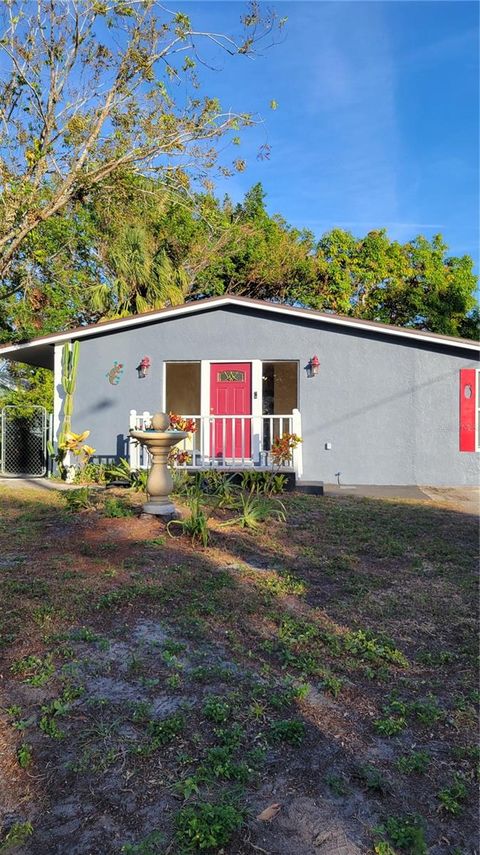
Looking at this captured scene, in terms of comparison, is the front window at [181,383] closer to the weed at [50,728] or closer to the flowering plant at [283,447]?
the flowering plant at [283,447]

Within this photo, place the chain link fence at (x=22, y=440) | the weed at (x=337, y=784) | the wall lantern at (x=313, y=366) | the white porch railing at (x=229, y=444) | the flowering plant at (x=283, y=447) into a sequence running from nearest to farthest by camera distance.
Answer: the weed at (x=337, y=784) → the flowering plant at (x=283, y=447) → the white porch railing at (x=229, y=444) → the wall lantern at (x=313, y=366) → the chain link fence at (x=22, y=440)

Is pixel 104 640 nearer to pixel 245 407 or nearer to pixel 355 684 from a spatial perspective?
pixel 355 684

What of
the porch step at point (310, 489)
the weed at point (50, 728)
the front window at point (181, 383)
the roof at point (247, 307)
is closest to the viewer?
the weed at point (50, 728)

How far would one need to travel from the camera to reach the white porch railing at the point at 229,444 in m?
9.25

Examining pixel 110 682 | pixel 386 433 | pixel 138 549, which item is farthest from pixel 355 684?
pixel 386 433

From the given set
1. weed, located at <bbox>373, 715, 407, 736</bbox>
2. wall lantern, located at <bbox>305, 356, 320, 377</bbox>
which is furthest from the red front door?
weed, located at <bbox>373, 715, 407, 736</bbox>

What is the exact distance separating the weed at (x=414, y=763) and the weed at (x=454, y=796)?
0.36 ft

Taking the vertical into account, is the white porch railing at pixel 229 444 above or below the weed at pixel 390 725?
above

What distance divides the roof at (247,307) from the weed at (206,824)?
8759 millimetres

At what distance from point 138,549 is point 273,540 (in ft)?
A: 4.42

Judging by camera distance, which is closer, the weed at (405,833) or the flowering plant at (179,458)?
the weed at (405,833)

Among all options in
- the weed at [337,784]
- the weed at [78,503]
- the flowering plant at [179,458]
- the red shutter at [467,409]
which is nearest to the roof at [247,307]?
the red shutter at [467,409]

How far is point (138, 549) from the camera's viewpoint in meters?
4.73

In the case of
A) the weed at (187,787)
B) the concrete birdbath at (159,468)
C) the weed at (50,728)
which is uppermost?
the concrete birdbath at (159,468)
